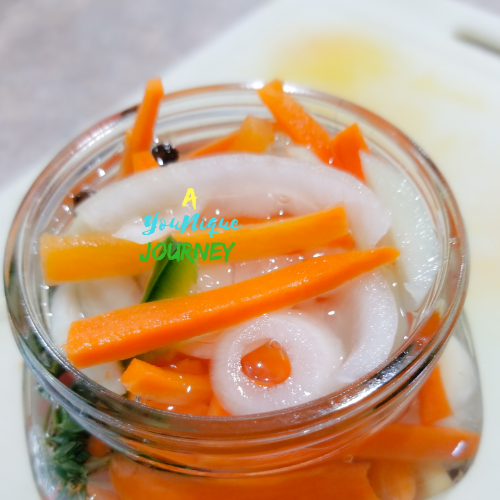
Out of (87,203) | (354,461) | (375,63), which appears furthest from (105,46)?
(354,461)

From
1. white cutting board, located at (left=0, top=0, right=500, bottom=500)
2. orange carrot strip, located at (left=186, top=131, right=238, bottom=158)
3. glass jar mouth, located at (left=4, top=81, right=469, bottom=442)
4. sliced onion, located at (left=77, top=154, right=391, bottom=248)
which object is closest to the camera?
glass jar mouth, located at (left=4, top=81, right=469, bottom=442)

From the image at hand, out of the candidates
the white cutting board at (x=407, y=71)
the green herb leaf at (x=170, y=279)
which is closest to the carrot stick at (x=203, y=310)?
the green herb leaf at (x=170, y=279)

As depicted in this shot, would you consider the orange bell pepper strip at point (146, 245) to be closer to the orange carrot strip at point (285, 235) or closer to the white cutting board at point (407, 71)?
the orange carrot strip at point (285, 235)

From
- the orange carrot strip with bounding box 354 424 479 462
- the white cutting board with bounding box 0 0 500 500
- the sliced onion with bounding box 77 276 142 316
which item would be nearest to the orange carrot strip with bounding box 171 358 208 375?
the sliced onion with bounding box 77 276 142 316

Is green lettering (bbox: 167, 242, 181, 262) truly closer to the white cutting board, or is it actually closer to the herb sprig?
the herb sprig

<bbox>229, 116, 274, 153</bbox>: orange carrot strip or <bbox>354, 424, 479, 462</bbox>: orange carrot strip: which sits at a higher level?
<bbox>229, 116, 274, 153</bbox>: orange carrot strip

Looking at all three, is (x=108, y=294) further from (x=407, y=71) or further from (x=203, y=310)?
(x=407, y=71)
